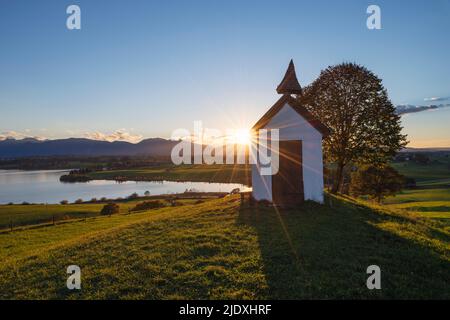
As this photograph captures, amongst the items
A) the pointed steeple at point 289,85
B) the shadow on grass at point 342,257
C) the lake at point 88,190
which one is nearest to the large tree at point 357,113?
the pointed steeple at point 289,85

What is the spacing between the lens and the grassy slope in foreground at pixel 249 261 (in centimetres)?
835

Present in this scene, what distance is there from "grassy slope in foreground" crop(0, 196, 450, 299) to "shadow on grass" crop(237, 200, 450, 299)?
3 cm

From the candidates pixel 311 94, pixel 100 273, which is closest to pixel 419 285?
pixel 100 273

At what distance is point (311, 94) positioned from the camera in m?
28.0

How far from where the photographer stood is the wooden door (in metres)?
18.9

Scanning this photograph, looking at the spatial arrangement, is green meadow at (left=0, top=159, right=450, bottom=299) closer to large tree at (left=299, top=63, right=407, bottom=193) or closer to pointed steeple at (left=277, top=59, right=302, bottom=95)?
pointed steeple at (left=277, top=59, right=302, bottom=95)

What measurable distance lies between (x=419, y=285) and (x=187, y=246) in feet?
26.5

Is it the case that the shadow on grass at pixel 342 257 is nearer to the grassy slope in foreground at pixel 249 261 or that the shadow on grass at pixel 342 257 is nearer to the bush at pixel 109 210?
the grassy slope in foreground at pixel 249 261

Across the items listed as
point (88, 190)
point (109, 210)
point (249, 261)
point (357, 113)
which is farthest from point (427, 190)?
point (88, 190)

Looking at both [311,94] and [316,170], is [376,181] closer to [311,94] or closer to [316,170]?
[311,94]

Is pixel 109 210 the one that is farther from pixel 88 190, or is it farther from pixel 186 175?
pixel 186 175

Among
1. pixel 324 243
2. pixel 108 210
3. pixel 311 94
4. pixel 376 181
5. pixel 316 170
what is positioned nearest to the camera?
pixel 324 243

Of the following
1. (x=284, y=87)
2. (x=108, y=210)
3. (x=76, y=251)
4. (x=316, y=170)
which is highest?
(x=284, y=87)

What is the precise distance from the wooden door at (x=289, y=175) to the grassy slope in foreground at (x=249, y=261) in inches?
79.6
